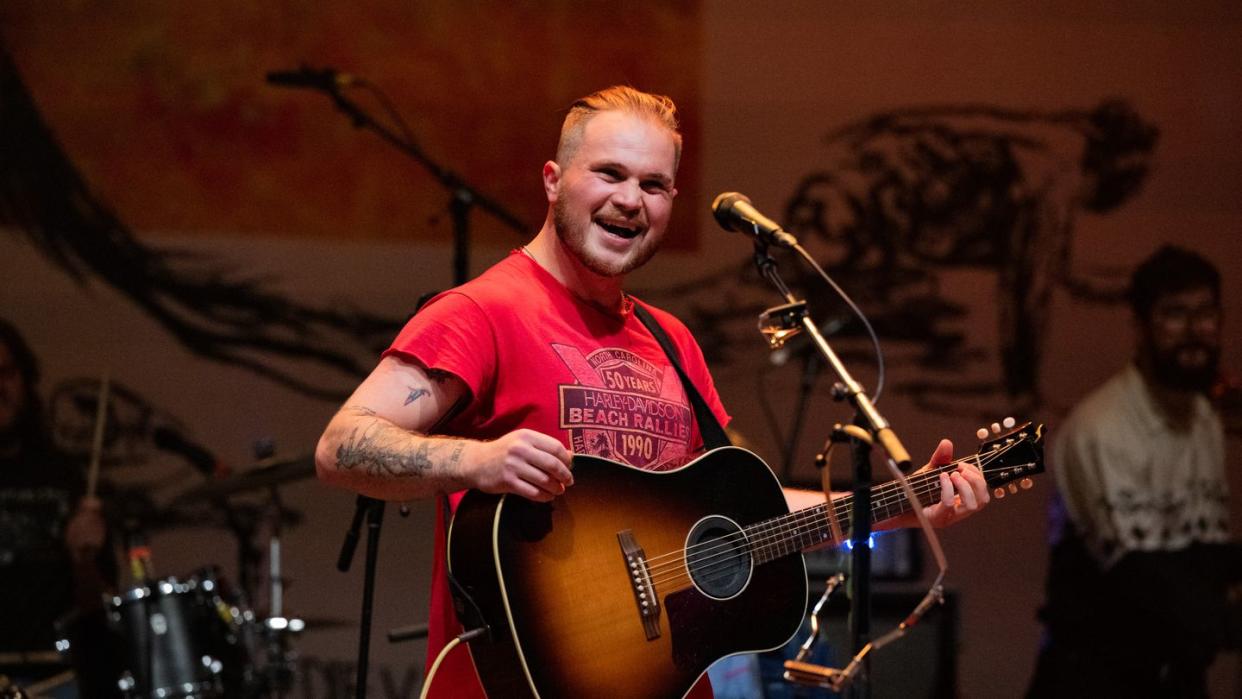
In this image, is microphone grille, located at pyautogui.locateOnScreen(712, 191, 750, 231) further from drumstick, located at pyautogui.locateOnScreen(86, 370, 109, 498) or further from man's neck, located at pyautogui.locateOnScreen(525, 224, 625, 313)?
drumstick, located at pyautogui.locateOnScreen(86, 370, 109, 498)

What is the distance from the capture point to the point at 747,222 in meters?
2.69

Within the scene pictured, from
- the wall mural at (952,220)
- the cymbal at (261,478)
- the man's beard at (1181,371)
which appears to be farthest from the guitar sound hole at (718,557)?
the man's beard at (1181,371)

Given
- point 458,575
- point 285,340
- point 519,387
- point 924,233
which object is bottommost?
point 458,575

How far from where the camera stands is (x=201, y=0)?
20.5 feet

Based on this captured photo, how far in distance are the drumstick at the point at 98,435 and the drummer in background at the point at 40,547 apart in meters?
0.08

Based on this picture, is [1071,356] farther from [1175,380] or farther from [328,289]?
[328,289]

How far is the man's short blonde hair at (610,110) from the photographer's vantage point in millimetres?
2832

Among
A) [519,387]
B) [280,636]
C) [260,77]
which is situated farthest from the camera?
[260,77]

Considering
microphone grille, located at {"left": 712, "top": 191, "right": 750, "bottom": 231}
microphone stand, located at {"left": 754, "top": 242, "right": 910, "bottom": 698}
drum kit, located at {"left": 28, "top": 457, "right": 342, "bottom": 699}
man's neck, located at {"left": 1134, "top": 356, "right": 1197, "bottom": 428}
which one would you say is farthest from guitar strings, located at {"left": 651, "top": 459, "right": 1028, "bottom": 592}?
man's neck, located at {"left": 1134, "top": 356, "right": 1197, "bottom": 428}

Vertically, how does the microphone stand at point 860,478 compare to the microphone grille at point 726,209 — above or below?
below

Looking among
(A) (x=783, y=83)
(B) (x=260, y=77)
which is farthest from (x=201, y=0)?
(A) (x=783, y=83)

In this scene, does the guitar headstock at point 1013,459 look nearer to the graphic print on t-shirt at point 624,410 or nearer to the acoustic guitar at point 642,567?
the acoustic guitar at point 642,567

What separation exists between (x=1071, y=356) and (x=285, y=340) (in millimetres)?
3917

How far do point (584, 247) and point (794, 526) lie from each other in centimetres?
75
